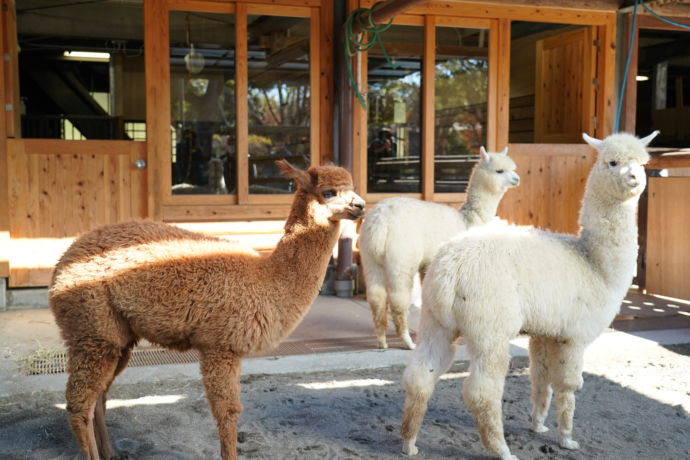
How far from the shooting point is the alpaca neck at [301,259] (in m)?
3.28

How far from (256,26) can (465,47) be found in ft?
8.71

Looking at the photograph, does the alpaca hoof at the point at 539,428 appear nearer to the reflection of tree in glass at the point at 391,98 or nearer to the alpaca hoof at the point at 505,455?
the alpaca hoof at the point at 505,455

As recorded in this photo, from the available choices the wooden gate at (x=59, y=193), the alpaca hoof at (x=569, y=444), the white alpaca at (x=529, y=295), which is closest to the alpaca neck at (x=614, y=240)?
the white alpaca at (x=529, y=295)

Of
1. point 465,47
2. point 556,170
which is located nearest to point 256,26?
point 465,47

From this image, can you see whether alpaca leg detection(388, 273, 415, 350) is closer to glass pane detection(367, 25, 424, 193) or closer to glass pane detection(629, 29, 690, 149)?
glass pane detection(367, 25, 424, 193)

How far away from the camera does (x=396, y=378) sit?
507 centimetres

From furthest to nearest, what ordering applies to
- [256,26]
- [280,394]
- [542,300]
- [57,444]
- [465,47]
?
[465,47] → [256,26] → [280,394] → [57,444] → [542,300]

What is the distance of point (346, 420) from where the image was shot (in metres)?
4.18

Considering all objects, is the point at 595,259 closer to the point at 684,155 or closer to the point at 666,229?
the point at 684,155

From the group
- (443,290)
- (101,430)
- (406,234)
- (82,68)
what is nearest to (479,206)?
(406,234)

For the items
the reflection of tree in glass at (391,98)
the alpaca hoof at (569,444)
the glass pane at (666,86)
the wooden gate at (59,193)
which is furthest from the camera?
the glass pane at (666,86)

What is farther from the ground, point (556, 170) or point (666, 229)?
point (556, 170)

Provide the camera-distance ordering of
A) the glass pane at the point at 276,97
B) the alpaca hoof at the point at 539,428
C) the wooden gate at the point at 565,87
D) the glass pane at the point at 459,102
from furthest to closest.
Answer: the wooden gate at the point at 565,87
the glass pane at the point at 459,102
the glass pane at the point at 276,97
the alpaca hoof at the point at 539,428

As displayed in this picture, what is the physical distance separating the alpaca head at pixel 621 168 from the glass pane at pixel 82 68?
5600 millimetres
